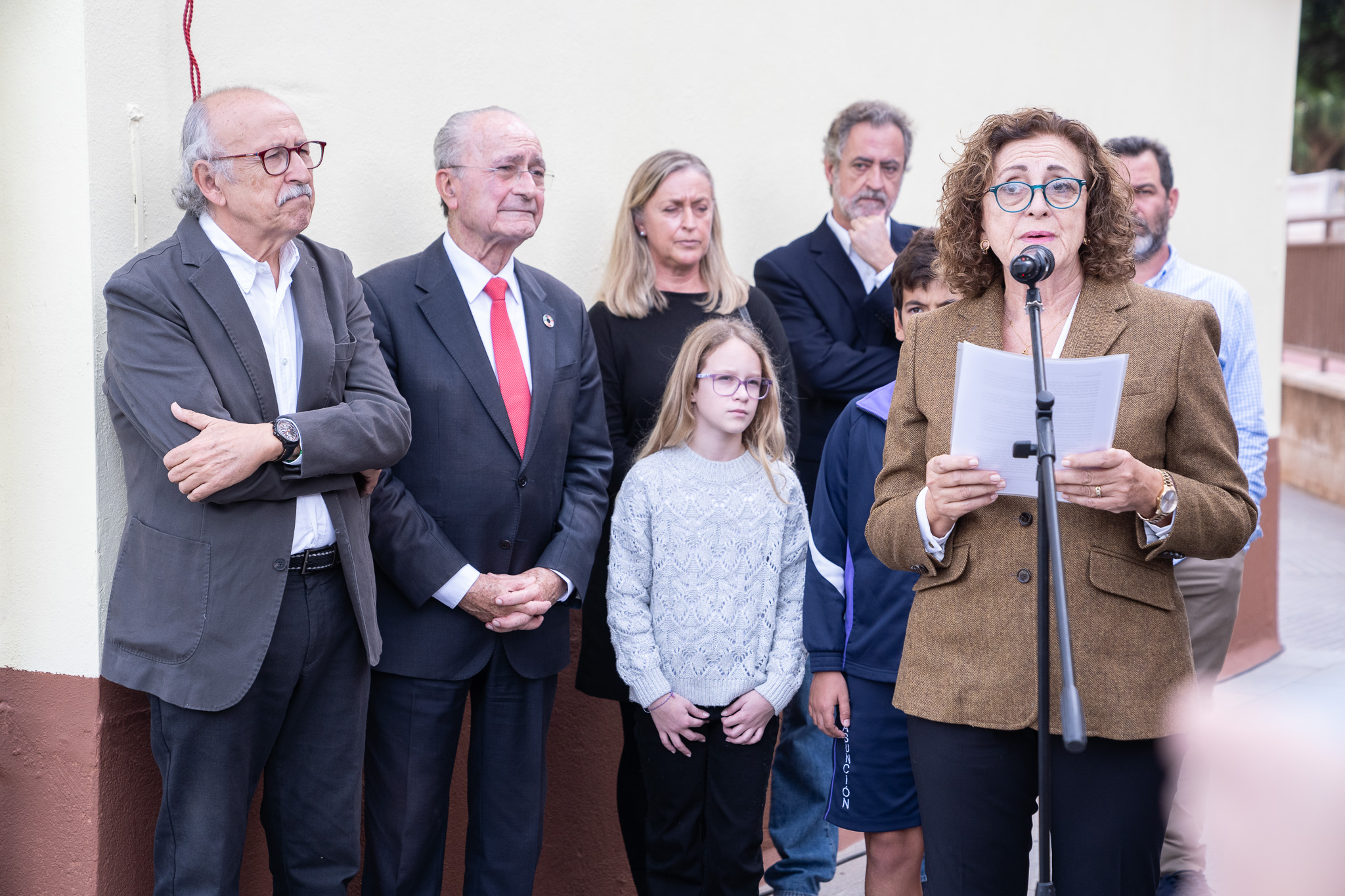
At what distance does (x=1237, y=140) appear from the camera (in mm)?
7543

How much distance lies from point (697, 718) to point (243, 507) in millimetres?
1341

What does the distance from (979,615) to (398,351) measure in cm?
171

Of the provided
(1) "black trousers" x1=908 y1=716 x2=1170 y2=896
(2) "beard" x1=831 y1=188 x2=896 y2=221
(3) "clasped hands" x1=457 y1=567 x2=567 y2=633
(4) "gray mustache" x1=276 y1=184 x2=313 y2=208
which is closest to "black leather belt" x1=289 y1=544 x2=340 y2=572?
(3) "clasped hands" x1=457 y1=567 x2=567 y2=633

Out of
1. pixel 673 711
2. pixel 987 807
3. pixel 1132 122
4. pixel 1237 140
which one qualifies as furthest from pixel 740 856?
pixel 1237 140

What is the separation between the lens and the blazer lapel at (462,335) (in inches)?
133

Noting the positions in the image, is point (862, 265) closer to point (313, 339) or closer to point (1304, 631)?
point (313, 339)

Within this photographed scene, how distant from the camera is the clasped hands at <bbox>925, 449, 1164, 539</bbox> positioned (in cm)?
220

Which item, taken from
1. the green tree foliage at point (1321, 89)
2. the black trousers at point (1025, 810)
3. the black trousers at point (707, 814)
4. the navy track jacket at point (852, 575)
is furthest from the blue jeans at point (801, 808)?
the green tree foliage at point (1321, 89)

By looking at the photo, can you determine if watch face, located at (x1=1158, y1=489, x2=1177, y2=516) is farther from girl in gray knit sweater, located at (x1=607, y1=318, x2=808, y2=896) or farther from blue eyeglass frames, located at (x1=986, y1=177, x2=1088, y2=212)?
girl in gray knit sweater, located at (x1=607, y1=318, x2=808, y2=896)

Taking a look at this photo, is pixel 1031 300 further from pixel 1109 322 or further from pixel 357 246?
pixel 357 246

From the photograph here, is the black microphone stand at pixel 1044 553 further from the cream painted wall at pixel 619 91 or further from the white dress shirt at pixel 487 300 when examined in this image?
the cream painted wall at pixel 619 91

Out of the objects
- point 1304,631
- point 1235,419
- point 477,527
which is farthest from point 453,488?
point 1304,631

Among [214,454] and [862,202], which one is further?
[862,202]

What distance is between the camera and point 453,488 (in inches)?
132
